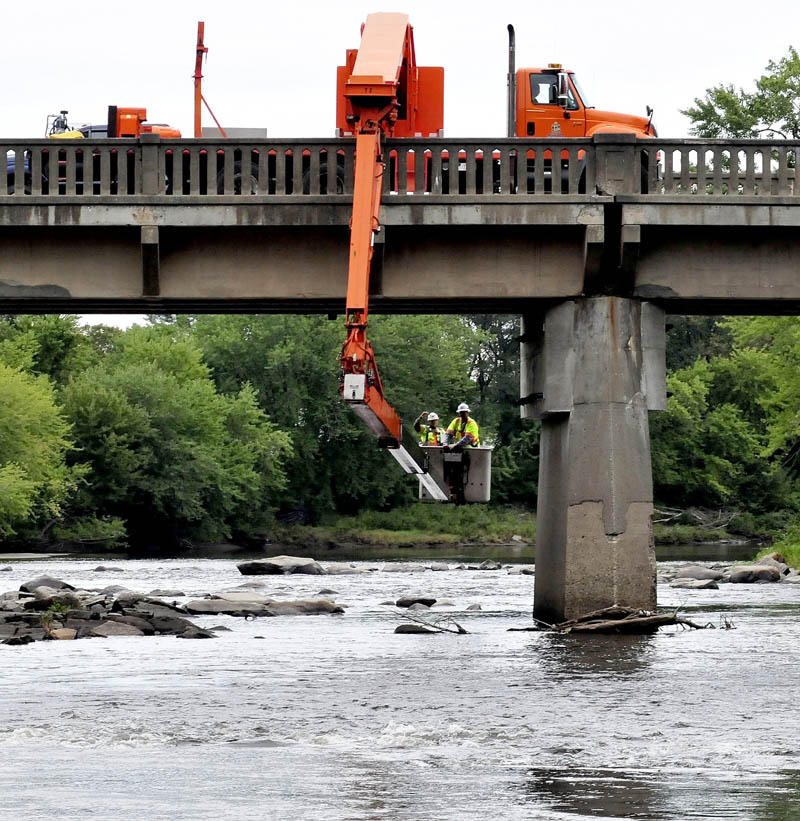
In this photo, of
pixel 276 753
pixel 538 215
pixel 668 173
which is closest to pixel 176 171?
pixel 538 215

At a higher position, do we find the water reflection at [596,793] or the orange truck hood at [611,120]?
the orange truck hood at [611,120]

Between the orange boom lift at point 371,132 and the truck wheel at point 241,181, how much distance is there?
153 cm

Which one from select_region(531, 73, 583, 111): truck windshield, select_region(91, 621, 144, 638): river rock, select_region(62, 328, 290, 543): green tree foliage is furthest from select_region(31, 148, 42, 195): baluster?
select_region(62, 328, 290, 543): green tree foliage

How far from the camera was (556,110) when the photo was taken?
31422mm

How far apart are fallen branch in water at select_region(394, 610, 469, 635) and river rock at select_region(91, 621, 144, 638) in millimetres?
4578

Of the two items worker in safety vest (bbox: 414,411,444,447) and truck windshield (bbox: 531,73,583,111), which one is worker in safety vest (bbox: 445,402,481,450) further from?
truck windshield (bbox: 531,73,583,111)

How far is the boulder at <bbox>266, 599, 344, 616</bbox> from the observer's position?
32.9 m

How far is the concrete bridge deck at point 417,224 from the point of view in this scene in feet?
84.5

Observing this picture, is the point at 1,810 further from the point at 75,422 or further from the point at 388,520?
the point at 388,520

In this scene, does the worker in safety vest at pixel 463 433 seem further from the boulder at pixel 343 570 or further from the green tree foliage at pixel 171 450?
the green tree foliage at pixel 171 450

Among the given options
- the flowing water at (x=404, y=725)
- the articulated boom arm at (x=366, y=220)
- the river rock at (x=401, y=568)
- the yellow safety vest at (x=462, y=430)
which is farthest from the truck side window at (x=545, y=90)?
the river rock at (x=401, y=568)

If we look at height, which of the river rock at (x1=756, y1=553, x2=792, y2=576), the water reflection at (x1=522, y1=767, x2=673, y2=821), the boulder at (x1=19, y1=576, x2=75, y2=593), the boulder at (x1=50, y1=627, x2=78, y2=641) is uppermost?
the river rock at (x1=756, y1=553, x2=792, y2=576)

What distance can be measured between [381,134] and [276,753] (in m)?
12.7

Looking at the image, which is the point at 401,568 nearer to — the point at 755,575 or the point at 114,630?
the point at 755,575
